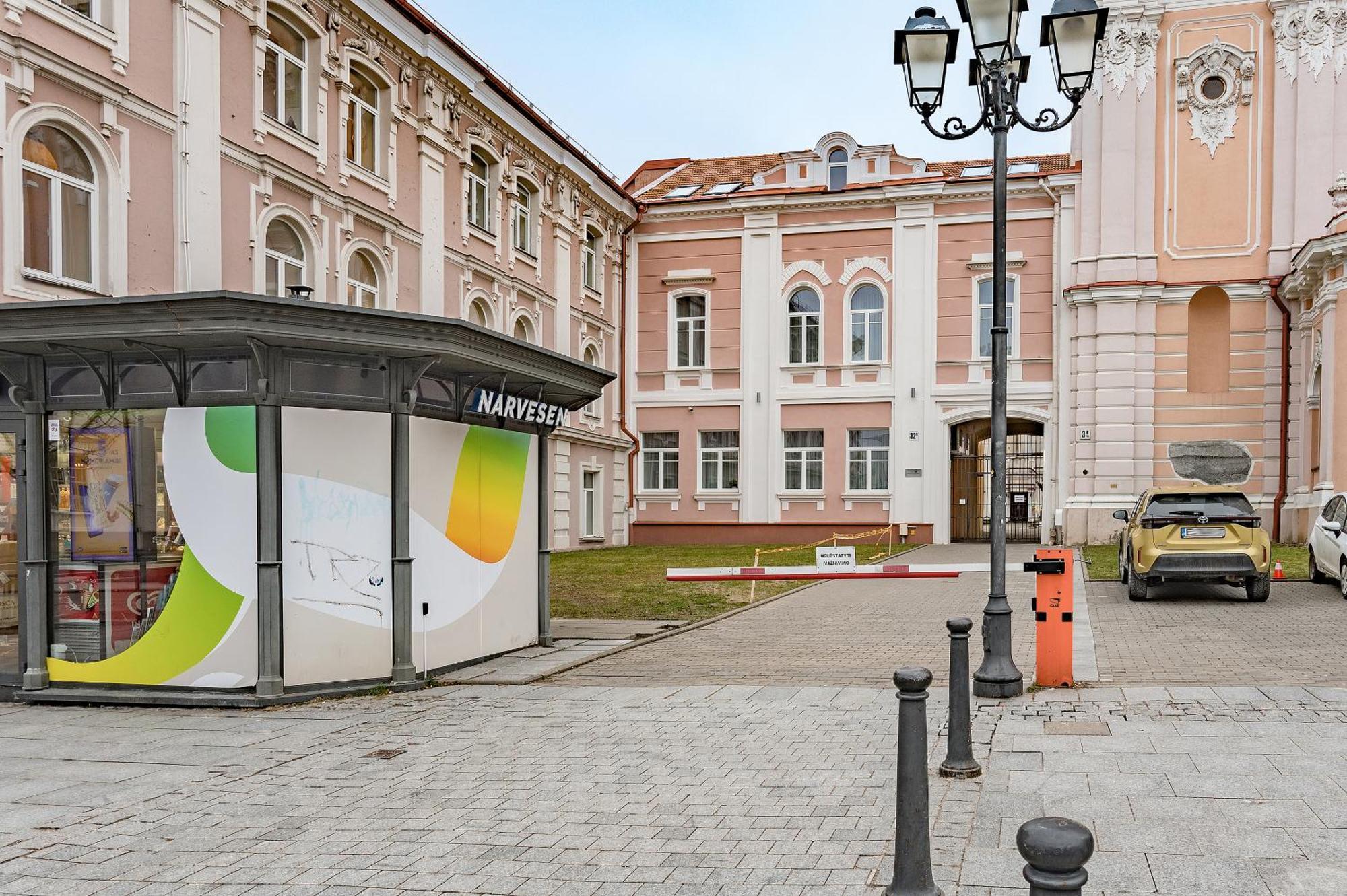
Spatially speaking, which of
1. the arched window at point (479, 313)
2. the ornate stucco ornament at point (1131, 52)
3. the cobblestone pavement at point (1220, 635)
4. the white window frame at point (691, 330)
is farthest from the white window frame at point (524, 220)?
the cobblestone pavement at point (1220, 635)

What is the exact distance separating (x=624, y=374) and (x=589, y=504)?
4.56m

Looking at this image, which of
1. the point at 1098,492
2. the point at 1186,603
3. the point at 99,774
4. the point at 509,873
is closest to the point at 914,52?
the point at 509,873

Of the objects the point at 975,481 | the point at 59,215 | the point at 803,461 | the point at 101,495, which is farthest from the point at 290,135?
the point at 975,481

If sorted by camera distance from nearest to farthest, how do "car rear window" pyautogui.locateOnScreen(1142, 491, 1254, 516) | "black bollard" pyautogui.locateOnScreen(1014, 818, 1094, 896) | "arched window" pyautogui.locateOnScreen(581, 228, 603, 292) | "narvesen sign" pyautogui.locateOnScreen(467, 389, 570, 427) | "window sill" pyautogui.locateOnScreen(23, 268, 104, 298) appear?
"black bollard" pyautogui.locateOnScreen(1014, 818, 1094, 896)
"narvesen sign" pyautogui.locateOnScreen(467, 389, 570, 427)
"window sill" pyautogui.locateOnScreen(23, 268, 104, 298)
"car rear window" pyautogui.locateOnScreen(1142, 491, 1254, 516)
"arched window" pyautogui.locateOnScreen(581, 228, 603, 292)

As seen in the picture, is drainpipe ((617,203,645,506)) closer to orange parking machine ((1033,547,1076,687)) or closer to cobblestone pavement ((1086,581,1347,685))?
cobblestone pavement ((1086,581,1347,685))

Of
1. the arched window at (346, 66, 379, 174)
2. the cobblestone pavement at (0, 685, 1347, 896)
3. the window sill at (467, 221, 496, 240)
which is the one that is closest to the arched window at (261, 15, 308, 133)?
the arched window at (346, 66, 379, 174)

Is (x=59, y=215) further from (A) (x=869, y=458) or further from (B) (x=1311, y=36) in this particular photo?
(B) (x=1311, y=36)

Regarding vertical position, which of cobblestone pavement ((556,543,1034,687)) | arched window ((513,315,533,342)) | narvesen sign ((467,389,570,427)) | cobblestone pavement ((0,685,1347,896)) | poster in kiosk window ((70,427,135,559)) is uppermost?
arched window ((513,315,533,342))

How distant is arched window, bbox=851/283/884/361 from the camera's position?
114 ft

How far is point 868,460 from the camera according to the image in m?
34.6

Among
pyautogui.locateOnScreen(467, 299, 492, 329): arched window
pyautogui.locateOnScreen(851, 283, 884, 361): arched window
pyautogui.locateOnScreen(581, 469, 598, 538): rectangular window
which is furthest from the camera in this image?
pyautogui.locateOnScreen(851, 283, 884, 361): arched window

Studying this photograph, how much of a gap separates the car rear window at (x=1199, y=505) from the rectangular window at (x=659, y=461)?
20148 mm

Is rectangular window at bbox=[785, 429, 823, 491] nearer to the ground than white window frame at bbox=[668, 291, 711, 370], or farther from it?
nearer to the ground

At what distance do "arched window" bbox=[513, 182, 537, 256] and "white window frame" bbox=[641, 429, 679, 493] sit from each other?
8.32m
